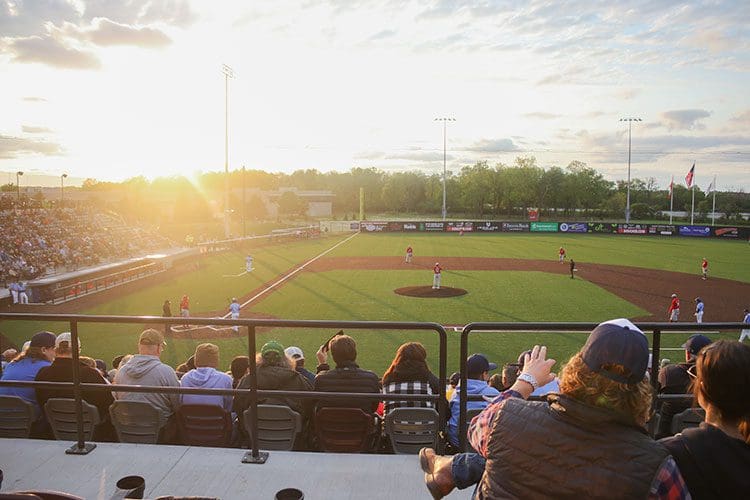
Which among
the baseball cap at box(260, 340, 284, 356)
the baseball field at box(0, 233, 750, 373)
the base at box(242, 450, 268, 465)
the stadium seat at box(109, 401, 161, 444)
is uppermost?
the baseball cap at box(260, 340, 284, 356)

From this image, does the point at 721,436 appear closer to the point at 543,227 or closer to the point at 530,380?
Result: the point at 530,380

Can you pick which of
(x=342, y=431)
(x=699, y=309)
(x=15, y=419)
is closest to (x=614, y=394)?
(x=342, y=431)

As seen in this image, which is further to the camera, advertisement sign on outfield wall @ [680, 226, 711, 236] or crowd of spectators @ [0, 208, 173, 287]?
advertisement sign on outfield wall @ [680, 226, 711, 236]

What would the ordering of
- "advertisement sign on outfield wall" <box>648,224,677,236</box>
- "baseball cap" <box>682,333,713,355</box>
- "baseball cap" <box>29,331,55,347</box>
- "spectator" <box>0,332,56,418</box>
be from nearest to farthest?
1. "spectator" <box>0,332,56,418</box>
2. "baseball cap" <box>29,331,55,347</box>
3. "baseball cap" <box>682,333,713,355</box>
4. "advertisement sign on outfield wall" <box>648,224,677,236</box>

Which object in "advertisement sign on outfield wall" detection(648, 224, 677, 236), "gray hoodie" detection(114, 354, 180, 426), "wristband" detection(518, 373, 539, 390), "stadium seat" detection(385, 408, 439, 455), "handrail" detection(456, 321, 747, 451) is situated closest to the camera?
"wristband" detection(518, 373, 539, 390)

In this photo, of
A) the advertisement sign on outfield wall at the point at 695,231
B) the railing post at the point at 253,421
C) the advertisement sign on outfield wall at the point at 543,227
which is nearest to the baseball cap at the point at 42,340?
the railing post at the point at 253,421

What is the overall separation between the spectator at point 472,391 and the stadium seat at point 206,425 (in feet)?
6.79

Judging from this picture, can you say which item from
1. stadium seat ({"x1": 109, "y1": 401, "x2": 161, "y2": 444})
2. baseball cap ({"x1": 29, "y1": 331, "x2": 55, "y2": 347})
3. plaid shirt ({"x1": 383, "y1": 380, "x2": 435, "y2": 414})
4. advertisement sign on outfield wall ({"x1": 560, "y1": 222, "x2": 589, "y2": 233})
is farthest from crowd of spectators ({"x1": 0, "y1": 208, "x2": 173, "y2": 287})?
advertisement sign on outfield wall ({"x1": 560, "y1": 222, "x2": 589, "y2": 233})

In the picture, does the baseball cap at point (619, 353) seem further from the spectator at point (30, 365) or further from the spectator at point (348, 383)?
the spectator at point (30, 365)

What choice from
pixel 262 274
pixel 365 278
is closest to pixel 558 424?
pixel 365 278

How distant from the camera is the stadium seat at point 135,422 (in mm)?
4961

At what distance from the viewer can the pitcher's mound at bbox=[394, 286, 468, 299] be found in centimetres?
2814

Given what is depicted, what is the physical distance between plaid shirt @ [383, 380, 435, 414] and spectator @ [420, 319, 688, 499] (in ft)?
8.88

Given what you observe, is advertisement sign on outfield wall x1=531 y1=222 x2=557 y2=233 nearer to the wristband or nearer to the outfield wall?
the outfield wall
